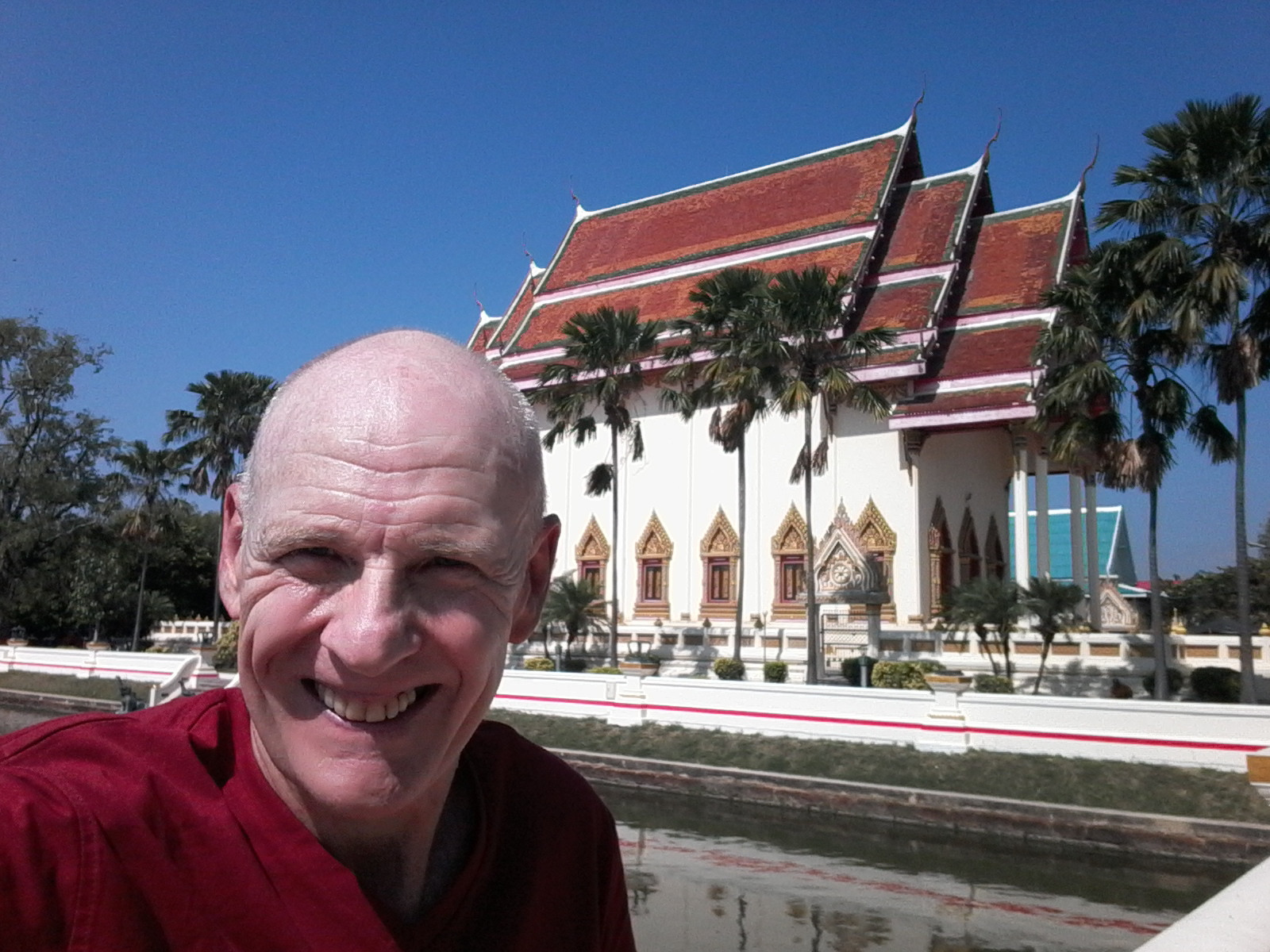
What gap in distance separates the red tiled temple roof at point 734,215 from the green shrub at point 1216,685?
13.1 meters

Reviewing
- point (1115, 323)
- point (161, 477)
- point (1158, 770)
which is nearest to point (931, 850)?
point (1158, 770)

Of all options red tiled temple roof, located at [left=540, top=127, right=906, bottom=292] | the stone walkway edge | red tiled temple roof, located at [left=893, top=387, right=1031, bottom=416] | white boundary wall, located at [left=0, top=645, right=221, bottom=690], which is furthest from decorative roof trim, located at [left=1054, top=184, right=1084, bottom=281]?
white boundary wall, located at [left=0, top=645, right=221, bottom=690]

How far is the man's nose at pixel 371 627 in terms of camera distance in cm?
94

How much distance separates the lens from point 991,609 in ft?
54.0

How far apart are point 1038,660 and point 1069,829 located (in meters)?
8.34

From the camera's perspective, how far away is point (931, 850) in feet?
32.5

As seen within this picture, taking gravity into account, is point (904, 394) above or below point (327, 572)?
above

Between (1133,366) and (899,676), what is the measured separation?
19.8 ft

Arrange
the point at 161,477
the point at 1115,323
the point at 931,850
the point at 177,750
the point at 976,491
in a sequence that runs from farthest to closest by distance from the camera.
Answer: the point at 161,477 → the point at 976,491 → the point at 1115,323 → the point at 931,850 → the point at 177,750

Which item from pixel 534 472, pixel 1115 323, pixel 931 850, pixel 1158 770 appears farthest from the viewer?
pixel 1115 323

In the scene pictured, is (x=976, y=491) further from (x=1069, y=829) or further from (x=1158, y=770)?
(x=1069, y=829)

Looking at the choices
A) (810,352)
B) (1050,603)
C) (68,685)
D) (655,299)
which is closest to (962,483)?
(1050,603)

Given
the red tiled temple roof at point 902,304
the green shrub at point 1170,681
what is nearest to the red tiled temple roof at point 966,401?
the red tiled temple roof at point 902,304

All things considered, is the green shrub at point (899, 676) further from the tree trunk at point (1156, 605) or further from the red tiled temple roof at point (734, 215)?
the red tiled temple roof at point (734, 215)
